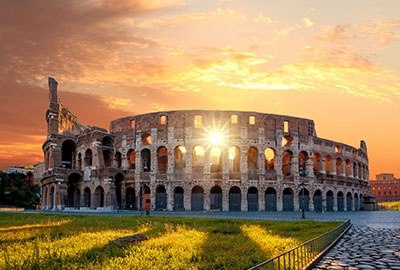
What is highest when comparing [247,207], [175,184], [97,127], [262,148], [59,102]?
[59,102]

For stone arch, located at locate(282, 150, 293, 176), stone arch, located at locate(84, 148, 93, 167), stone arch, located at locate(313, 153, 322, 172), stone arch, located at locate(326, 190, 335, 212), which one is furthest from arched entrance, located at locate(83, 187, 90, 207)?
stone arch, located at locate(326, 190, 335, 212)

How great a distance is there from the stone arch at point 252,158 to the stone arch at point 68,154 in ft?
87.2

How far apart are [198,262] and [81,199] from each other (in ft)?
142

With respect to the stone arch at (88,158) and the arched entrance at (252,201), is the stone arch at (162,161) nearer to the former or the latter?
the stone arch at (88,158)

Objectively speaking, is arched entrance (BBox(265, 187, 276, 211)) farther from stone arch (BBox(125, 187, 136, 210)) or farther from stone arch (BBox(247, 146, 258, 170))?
stone arch (BBox(125, 187, 136, 210))

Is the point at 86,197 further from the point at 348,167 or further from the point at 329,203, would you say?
the point at 348,167

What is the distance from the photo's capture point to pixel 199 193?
46156mm

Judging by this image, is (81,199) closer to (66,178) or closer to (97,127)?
(66,178)

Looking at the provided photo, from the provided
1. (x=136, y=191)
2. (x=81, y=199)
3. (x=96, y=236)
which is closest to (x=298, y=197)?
(x=136, y=191)

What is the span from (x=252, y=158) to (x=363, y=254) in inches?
1501

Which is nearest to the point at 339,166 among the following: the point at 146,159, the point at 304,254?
the point at 146,159

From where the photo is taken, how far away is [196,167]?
152 feet

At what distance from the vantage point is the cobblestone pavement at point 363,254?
35.0 ft

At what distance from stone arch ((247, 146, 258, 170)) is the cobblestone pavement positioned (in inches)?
1279
